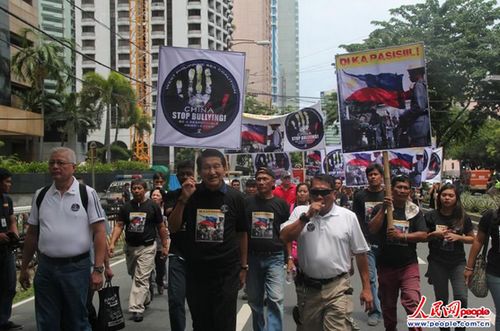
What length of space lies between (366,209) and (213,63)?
9.00 feet

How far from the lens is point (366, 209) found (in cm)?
728

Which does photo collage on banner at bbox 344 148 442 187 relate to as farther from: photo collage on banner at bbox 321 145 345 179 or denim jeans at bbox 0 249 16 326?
denim jeans at bbox 0 249 16 326

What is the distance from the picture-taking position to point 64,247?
4977mm

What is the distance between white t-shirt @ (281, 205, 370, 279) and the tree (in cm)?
2475

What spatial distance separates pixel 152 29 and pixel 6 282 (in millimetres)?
88189

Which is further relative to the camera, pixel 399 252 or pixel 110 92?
pixel 110 92

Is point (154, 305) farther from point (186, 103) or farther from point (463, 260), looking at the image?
point (463, 260)

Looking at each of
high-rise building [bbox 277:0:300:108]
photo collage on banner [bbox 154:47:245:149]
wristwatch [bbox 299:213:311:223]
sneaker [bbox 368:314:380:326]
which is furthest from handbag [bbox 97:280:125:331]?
high-rise building [bbox 277:0:300:108]

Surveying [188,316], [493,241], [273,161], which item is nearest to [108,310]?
[188,316]

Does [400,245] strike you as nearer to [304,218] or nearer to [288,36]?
[304,218]

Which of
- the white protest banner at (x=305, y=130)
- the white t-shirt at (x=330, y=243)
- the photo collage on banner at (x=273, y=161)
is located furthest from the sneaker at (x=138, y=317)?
the photo collage on banner at (x=273, y=161)

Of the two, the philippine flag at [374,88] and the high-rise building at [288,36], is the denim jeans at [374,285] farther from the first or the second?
the high-rise building at [288,36]

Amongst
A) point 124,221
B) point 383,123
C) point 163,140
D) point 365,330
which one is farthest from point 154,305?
point 383,123

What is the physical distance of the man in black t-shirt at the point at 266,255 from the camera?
595cm
